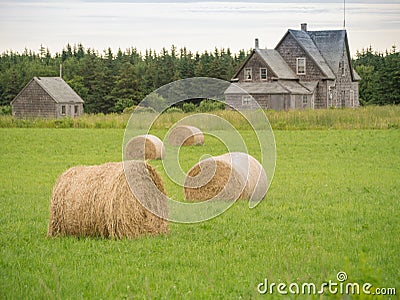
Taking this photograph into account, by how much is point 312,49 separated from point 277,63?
4288 millimetres

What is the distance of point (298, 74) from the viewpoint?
2554 inches

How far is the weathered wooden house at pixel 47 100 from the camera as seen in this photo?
71.3m

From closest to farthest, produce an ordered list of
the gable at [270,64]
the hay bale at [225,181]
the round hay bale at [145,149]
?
the hay bale at [225,181]
the round hay bale at [145,149]
the gable at [270,64]

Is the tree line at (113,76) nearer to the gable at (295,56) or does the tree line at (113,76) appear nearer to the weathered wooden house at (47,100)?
the weathered wooden house at (47,100)

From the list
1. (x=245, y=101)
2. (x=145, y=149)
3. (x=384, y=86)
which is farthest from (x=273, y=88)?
(x=145, y=149)

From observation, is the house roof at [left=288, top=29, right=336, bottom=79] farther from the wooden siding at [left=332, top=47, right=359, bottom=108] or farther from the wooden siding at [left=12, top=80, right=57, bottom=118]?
the wooden siding at [left=12, top=80, right=57, bottom=118]

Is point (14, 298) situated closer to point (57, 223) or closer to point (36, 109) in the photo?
point (57, 223)

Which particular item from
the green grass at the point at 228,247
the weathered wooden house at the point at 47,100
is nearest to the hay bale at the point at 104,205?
the green grass at the point at 228,247

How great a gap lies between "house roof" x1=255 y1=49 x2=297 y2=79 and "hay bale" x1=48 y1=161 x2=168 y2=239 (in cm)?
5128

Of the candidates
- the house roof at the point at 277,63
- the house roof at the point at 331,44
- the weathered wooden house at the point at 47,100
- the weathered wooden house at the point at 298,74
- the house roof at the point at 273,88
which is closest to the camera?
the house roof at the point at 273,88

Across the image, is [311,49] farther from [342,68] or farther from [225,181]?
[225,181]

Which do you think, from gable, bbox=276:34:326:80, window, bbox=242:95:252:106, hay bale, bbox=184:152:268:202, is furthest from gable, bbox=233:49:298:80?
hay bale, bbox=184:152:268:202

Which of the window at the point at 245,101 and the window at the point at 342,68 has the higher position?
the window at the point at 342,68

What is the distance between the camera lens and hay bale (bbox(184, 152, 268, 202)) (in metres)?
15.5
